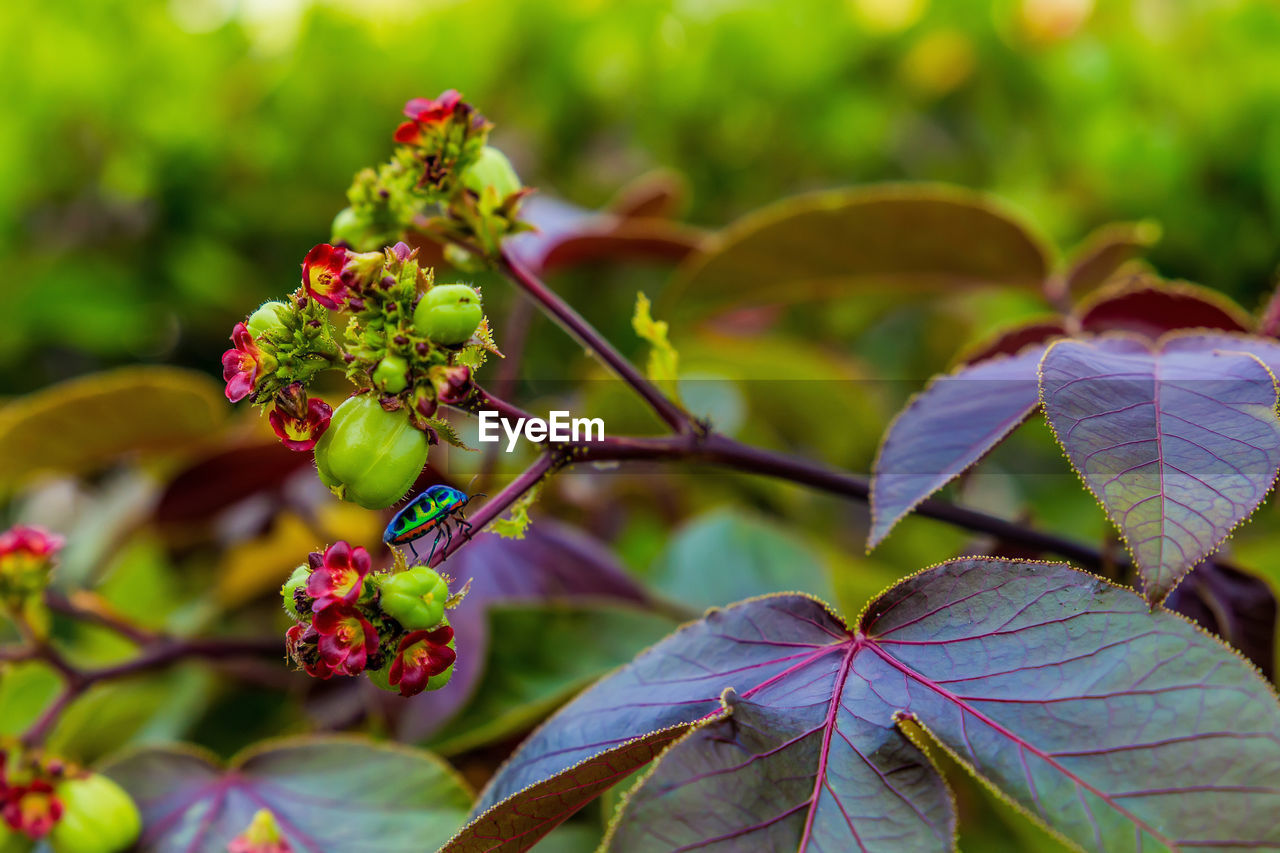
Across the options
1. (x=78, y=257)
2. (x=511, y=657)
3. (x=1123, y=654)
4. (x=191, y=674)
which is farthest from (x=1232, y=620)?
(x=78, y=257)

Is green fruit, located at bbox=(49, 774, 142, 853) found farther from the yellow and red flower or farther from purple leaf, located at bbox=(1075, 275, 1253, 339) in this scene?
purple leaf, located at bbox=(1075, 275, 1253, 339)

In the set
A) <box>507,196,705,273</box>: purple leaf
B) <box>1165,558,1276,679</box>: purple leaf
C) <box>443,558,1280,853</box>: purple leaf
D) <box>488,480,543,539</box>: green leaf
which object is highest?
<box>507,196,705,273</box>: purple leaf

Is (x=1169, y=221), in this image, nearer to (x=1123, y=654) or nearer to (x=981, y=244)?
(x=981, y=244)

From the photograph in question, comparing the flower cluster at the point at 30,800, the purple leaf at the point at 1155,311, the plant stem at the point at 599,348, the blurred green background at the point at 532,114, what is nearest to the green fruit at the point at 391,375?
the plant stem at the point at 599,348

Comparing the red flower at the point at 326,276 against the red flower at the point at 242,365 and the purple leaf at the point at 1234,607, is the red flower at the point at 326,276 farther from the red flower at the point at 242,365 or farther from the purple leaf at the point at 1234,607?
the purple leaf at the point at 1234,607

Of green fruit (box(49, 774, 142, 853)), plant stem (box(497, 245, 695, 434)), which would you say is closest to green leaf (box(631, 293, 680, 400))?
plant stem (box(497, 245, 695, 434))

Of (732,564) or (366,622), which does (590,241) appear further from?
(366,622)

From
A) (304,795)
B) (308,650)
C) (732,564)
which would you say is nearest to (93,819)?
(304,795)
